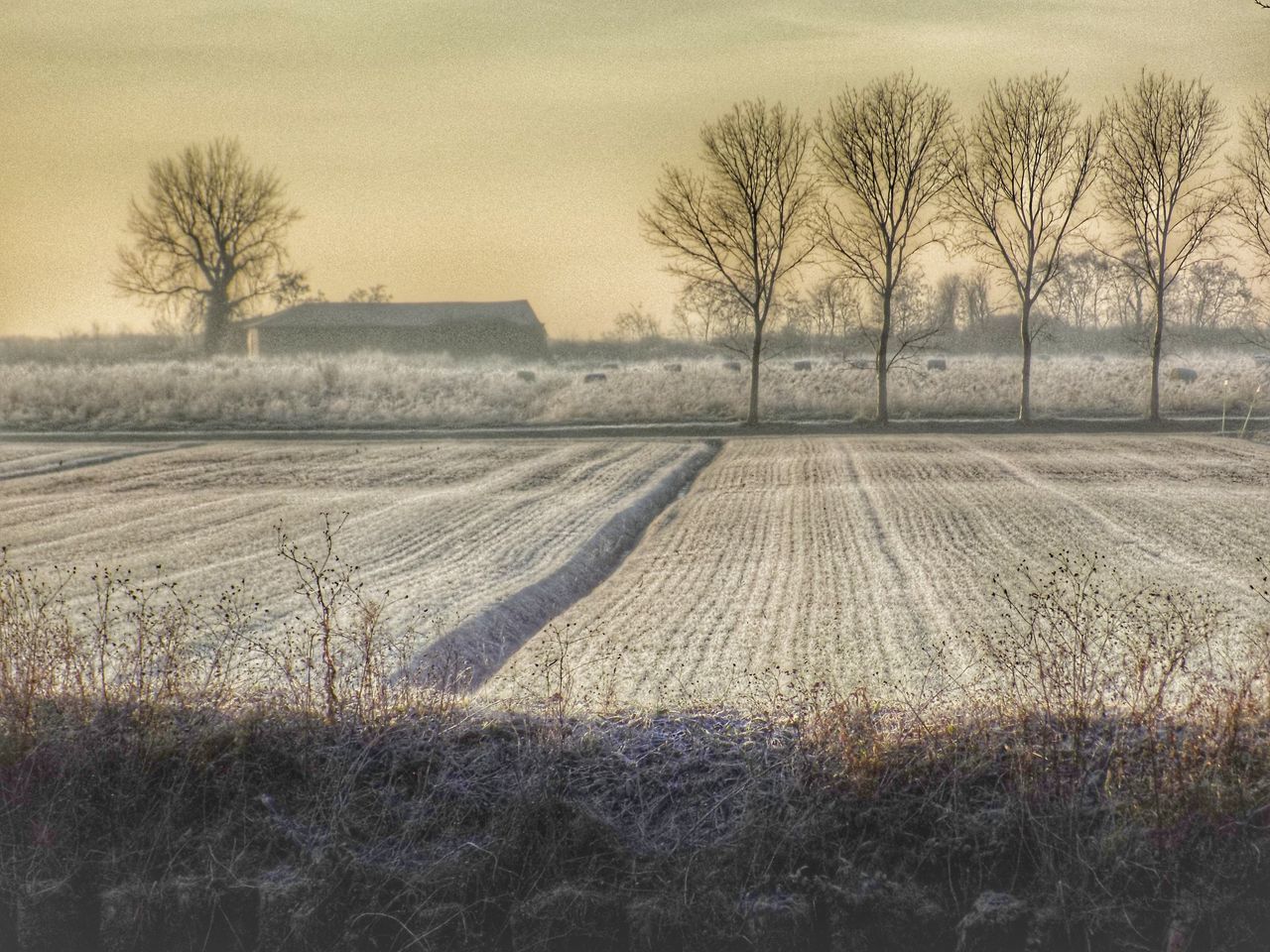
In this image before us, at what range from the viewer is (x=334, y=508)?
80.1 ft

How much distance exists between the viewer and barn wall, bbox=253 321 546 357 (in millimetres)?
78812

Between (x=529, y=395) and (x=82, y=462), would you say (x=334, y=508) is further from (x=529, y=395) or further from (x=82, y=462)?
(x=529, y=395)

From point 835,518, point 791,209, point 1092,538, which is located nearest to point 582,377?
point 791,209

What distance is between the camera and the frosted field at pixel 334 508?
57.3 ft

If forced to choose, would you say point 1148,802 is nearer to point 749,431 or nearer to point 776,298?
point 749,431

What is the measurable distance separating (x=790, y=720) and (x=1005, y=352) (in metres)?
71.5

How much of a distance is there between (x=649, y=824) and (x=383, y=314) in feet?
253

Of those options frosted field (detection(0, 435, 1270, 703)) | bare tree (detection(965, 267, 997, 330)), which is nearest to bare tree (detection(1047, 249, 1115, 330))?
bare tree (detection(965, 267, 997, 330))

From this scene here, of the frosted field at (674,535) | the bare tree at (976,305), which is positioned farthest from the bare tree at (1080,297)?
the frosted field at (674,535)

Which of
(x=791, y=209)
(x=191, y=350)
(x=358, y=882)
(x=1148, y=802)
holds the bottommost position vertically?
(x=358, y=882)

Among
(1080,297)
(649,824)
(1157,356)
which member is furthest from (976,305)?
(649,824)

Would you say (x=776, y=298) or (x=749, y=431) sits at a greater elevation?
(x=776, y=298)

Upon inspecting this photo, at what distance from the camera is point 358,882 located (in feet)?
24.8

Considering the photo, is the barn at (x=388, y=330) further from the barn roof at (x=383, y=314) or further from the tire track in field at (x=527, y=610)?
the tire track in field at (x=527, y=610)
